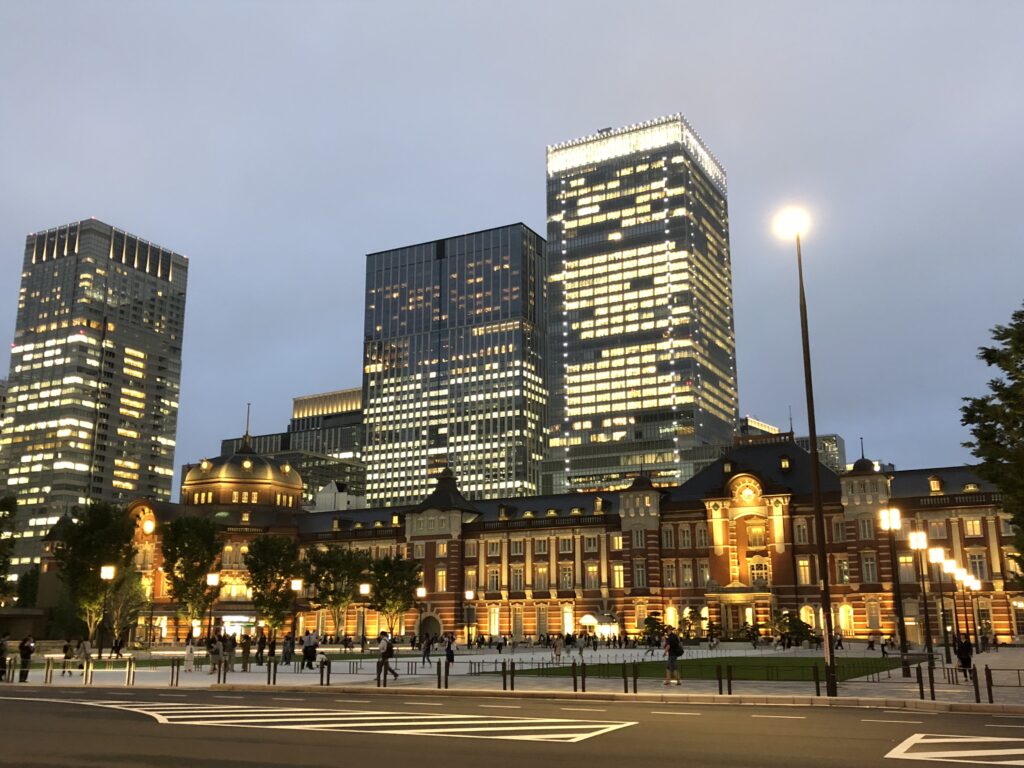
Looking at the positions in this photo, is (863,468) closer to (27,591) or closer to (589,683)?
(589,683)

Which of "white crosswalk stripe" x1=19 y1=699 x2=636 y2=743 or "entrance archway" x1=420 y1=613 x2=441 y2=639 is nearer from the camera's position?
"white crosswalk stripe" x1=19 y1=699 x2=636 y2=743

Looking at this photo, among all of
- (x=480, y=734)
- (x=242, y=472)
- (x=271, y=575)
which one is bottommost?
(x=480, y=734)

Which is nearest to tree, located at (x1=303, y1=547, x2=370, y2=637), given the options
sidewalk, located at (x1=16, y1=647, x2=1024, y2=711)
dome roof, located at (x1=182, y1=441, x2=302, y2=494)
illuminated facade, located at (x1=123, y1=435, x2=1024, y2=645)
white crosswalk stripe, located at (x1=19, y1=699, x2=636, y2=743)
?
illuminated facade, located at (x1=123, y1=435, x2=1024, y2=645)

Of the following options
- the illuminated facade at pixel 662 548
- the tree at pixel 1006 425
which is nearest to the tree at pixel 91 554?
the illuminated facade at pixel 662 548

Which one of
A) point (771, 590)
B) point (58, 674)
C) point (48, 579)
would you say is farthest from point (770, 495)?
point (48, 579)

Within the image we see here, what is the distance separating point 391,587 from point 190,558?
62.2 feet

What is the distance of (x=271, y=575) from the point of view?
83.1 meters

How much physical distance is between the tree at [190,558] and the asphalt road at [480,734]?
53.7 metres

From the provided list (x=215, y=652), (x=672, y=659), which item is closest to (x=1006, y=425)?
(x=672, y=659)

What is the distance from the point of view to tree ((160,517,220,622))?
268 ft

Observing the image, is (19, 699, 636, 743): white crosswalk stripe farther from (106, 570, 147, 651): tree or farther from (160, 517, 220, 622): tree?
(160, 517, 220, 622): tree

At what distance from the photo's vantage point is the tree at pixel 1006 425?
108ft

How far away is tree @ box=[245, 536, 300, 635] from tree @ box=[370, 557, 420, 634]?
8.49 m

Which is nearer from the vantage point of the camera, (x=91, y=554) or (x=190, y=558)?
(x=91, y=554)
